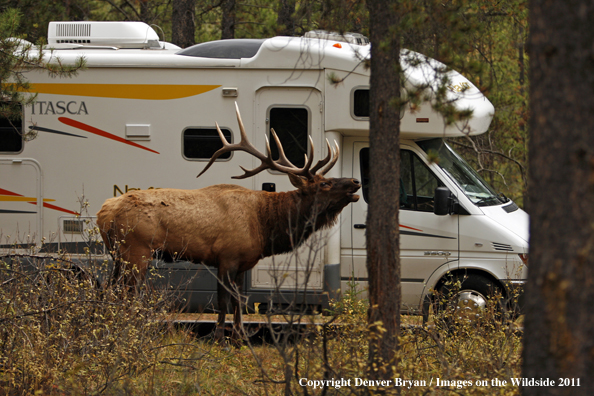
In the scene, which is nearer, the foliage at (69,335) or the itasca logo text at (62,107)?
the foliage at (69,335)

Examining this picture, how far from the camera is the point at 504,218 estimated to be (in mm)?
6832

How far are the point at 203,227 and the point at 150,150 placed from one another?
1355 millimetres

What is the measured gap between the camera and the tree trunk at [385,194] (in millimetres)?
4012

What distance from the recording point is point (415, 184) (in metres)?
6.89

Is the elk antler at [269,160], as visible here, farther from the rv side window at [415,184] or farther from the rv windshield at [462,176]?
the rv windshield at [462,176]

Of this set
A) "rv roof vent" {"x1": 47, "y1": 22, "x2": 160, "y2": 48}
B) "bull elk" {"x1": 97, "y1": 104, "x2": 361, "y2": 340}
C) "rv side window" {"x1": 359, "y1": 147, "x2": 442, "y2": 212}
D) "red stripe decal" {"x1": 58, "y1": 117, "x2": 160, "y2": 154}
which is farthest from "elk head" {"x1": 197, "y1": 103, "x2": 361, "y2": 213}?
"rv roof vent" {"x1": 47, "y1": 22, "x2": 160, "y2": 48}

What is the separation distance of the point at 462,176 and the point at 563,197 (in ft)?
15.6

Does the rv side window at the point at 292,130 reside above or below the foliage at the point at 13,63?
below

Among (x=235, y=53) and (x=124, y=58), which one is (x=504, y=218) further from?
(x=124, y=58)

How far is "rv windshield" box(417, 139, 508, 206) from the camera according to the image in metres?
6.87

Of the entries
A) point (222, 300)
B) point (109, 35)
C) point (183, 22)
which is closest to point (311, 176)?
point (222, 300)

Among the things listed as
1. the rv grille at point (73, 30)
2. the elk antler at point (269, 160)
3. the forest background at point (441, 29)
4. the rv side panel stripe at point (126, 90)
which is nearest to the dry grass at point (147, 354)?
the elk antler at point (269, 160)

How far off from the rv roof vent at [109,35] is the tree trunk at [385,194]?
4.51m

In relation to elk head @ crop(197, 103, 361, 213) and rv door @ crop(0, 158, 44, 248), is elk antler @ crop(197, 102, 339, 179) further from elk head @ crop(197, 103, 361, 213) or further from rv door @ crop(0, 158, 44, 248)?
rv door @ crop(0, 158, 44, 248)
